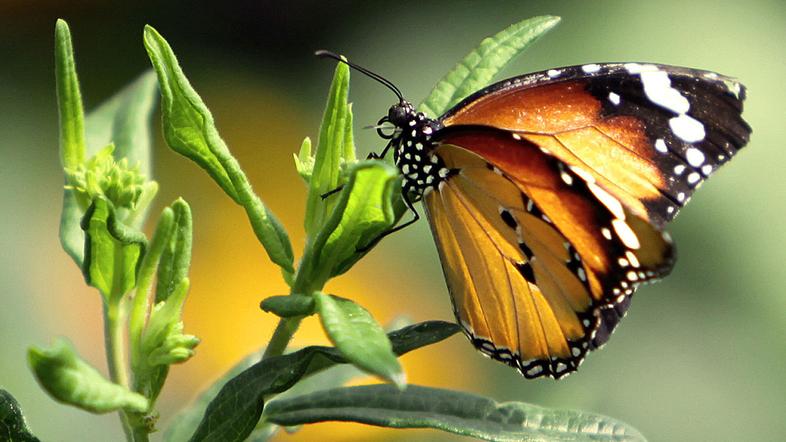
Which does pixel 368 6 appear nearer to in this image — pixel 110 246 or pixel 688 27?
pixel 688 27

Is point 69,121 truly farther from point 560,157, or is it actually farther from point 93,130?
point 560,157

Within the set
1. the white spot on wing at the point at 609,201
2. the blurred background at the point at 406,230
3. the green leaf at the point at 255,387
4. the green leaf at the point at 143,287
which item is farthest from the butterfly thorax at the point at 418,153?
the blurred background at the point at 406,230

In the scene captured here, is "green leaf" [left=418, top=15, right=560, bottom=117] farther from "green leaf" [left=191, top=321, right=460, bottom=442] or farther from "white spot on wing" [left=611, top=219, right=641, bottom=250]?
→ "green leaf" [left=191, top=321, right=460, bottom=442]

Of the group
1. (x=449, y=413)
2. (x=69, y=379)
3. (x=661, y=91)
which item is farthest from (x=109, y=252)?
(x=661, y=91)

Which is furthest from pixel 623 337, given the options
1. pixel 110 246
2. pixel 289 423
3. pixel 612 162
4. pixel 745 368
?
pixel 110 246

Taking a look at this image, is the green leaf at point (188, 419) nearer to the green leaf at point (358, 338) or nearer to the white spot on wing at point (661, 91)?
the green leaf at point (358, 338)

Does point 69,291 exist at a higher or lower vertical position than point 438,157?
lower

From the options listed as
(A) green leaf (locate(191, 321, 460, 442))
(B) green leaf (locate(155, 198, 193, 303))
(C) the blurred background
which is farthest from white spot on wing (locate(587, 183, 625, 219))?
(C) the blurred background
